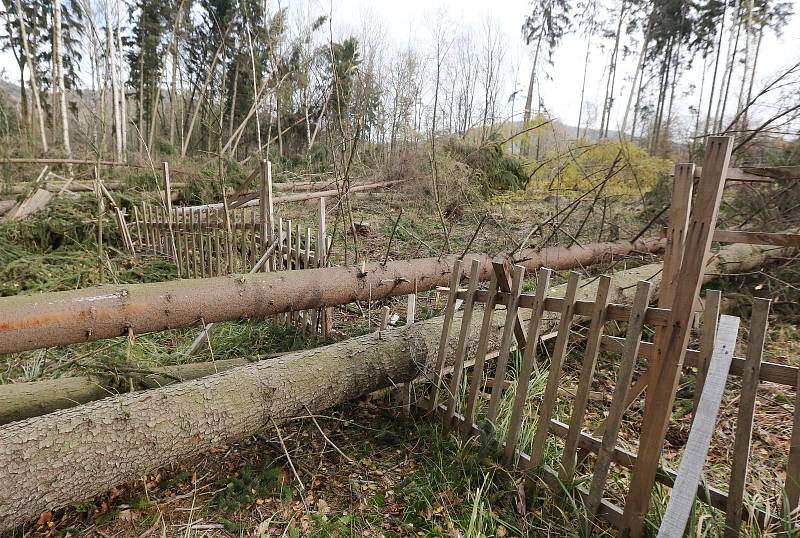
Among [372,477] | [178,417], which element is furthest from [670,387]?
[178,417]

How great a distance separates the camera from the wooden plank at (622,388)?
1.86 m

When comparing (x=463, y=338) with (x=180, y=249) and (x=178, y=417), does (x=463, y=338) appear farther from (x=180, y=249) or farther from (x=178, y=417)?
(x=180, y=249)

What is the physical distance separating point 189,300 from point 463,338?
200 cm

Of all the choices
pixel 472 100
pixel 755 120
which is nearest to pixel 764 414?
pixel 755 120

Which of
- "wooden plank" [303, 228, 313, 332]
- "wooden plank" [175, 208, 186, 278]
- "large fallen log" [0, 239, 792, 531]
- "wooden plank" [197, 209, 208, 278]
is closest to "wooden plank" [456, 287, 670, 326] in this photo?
"large fallen log" [0, 239, 792, 531]

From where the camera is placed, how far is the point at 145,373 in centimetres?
264

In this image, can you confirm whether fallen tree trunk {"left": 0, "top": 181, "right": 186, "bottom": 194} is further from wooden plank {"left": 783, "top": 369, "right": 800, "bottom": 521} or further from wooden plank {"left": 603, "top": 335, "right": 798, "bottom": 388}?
wooden plank {"left": 783, "top": 369, "right": 800, "bottom": 521}

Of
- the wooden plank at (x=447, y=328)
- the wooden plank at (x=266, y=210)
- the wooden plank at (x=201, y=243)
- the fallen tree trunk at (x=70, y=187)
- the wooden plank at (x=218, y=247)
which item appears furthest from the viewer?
A: the fallen tree trunk at (x=70, y=187)

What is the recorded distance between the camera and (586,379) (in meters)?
2.03

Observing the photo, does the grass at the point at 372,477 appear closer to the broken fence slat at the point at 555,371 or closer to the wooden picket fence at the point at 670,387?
the wooden picket fence at the point at 670,387

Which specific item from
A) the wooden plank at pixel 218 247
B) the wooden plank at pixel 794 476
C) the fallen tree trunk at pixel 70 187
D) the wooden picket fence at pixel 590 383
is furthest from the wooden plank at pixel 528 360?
the fallen tree trunk at pixel 70 187

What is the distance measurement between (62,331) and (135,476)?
45.8 inches

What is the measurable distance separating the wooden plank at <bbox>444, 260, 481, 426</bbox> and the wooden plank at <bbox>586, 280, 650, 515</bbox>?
0.93 meters

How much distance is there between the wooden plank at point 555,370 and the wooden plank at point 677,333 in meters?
0.42
